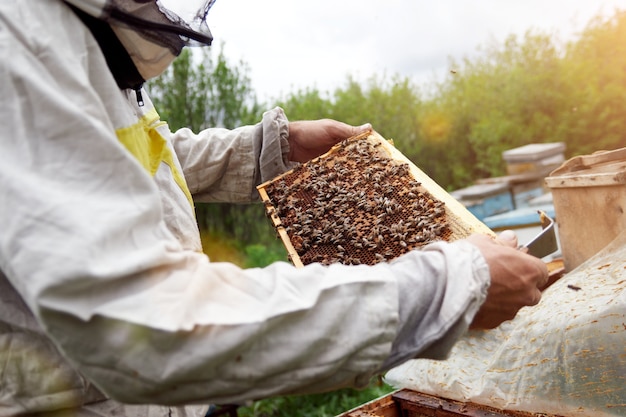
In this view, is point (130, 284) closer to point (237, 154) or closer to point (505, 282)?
point (505, 282)

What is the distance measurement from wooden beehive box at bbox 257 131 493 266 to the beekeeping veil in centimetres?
103

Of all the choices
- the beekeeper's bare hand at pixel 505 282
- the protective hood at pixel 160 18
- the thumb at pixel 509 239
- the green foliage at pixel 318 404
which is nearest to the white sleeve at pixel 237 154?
the protective hood at pixel 160 18

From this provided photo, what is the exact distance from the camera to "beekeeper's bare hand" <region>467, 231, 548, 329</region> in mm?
1682

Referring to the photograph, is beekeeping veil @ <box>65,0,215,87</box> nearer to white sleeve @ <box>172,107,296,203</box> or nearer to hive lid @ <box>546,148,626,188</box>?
white sleeve @ <box>172,107,296,203</box>

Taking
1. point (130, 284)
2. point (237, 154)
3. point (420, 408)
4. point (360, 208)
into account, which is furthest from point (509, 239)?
point (237, 154)

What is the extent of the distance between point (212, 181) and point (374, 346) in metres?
1.84

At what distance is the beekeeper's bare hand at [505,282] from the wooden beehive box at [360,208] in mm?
601

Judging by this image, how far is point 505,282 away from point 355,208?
1192 millimetres

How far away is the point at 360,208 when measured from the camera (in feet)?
9.19

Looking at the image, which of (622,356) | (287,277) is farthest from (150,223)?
(622,356)

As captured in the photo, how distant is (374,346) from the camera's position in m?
1.48

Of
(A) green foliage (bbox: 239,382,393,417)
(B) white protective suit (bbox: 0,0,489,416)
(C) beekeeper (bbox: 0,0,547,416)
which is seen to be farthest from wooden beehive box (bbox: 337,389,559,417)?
(A) green foliage (bbox: 239,382,393,417)

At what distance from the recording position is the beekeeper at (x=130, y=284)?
126 centimetres

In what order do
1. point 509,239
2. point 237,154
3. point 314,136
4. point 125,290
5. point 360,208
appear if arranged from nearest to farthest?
point 125,290 < point 509,239 < point 360,208 < point 237,154 < point 314,136
